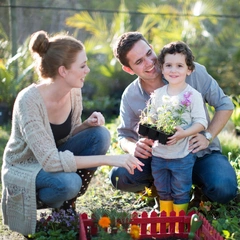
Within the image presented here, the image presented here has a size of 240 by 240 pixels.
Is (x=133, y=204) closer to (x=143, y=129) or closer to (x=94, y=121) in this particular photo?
(x=94, y=121)

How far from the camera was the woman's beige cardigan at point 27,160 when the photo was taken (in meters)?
3.31

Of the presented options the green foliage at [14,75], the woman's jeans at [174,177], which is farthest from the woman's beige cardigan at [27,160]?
the green foliage at [14,75]

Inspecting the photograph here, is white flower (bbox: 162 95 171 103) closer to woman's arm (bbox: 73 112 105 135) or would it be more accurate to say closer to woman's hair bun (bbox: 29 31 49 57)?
woman's arm (bbox: 73 112 105 135)

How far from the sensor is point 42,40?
3424 mm

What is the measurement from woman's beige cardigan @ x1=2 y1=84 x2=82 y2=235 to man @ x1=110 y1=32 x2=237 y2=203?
2.16 feet

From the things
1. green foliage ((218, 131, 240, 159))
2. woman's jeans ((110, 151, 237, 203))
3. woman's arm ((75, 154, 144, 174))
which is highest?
woman's arm ((75, 154, 144, 174))

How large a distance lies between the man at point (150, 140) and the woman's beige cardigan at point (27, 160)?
66 cm

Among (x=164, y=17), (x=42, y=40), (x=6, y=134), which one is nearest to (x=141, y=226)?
(x=42, y=40)

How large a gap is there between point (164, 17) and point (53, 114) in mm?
7932

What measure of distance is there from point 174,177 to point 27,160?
0.99m

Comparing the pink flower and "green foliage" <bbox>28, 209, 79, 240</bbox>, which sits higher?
the pink flower

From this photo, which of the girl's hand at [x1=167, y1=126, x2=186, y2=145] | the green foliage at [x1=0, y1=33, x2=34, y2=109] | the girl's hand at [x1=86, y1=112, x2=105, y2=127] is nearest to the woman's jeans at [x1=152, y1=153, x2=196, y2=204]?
the girl's hand at [x1=167, y1=126, x2=186, y2=145]

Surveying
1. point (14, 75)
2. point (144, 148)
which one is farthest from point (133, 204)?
point (14, 75)

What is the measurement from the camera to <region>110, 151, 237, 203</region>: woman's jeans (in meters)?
3.64
